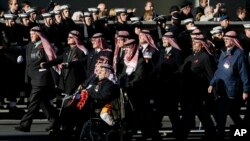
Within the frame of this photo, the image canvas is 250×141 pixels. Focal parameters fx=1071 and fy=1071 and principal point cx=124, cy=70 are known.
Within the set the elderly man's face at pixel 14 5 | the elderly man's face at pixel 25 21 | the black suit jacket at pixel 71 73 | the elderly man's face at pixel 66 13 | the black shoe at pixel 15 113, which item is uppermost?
the elderly man's face at pixel 14 5

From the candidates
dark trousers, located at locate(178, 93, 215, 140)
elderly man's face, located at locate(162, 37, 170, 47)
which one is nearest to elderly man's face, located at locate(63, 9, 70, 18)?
elderly man's face, located at locate(162, 37, 170, 47)

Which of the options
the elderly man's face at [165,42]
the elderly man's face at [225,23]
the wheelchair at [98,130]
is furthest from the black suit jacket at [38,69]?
the elderly man's face at [225,23]

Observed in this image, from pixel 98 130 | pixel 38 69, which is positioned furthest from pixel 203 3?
pixel 98 130

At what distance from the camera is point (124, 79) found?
18.6m

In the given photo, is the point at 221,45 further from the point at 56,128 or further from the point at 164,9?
the point at 164,9

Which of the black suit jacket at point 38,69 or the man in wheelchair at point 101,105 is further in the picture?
the black suit jacket at point 38,69

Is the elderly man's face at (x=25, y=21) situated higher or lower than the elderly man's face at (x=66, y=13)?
lower

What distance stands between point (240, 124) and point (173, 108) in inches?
54.8

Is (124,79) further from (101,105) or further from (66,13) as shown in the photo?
(66,13)

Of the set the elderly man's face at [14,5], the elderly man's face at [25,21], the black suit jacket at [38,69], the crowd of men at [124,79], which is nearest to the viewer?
the crowd of men at [124,79]

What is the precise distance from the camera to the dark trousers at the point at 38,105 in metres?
20.1

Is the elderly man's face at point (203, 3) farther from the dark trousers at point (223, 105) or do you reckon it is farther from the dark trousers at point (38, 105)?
the dark trousers at point (223, 105)

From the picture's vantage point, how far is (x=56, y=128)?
1831 centimetres

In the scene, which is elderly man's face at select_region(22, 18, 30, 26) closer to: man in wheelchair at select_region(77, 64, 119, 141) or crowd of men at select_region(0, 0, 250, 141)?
crowd of men at select_region(0, 0, 250, 141)
